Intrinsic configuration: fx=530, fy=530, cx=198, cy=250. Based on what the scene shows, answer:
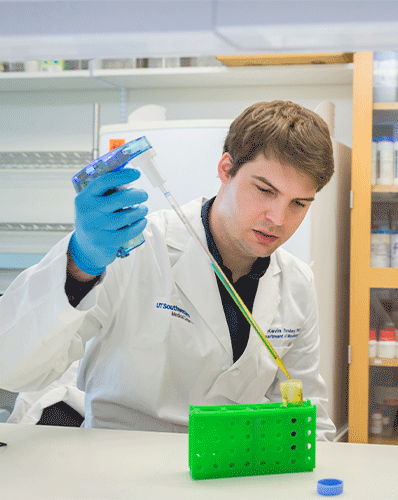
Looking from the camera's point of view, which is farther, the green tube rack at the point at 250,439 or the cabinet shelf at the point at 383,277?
the cabinet shelf at the point at 383,277

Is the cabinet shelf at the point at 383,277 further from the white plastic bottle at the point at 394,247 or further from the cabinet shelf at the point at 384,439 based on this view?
the cabinet shelf at the point at 384,439

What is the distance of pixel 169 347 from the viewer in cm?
125

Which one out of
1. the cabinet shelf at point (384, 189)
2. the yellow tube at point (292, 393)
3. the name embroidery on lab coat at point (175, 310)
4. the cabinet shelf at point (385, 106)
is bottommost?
the yellow tube at point (292, 393)

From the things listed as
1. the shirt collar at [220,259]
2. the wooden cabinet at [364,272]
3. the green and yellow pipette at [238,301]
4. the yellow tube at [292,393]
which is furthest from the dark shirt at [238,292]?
the wooden cabinet at [364,272]

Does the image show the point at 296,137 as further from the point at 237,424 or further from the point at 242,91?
the point at 242,91

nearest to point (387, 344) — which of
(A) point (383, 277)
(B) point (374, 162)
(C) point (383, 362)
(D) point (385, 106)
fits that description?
(C) point (383, 362)

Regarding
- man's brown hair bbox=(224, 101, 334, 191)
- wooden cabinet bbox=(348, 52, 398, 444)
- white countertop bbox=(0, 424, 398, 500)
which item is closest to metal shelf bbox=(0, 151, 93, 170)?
wooden cabinet bbox=(348, 52, 398, 444)

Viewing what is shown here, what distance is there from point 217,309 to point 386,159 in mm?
1404

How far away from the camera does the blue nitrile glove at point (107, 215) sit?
892mm

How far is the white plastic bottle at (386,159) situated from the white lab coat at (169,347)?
1176 mm

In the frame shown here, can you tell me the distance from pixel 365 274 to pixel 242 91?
1159mm

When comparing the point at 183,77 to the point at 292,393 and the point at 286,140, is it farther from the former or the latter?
the point at 292,393

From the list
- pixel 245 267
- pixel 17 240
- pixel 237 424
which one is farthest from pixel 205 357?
pixel 17 240

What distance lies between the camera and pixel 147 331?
1246 millimetres
